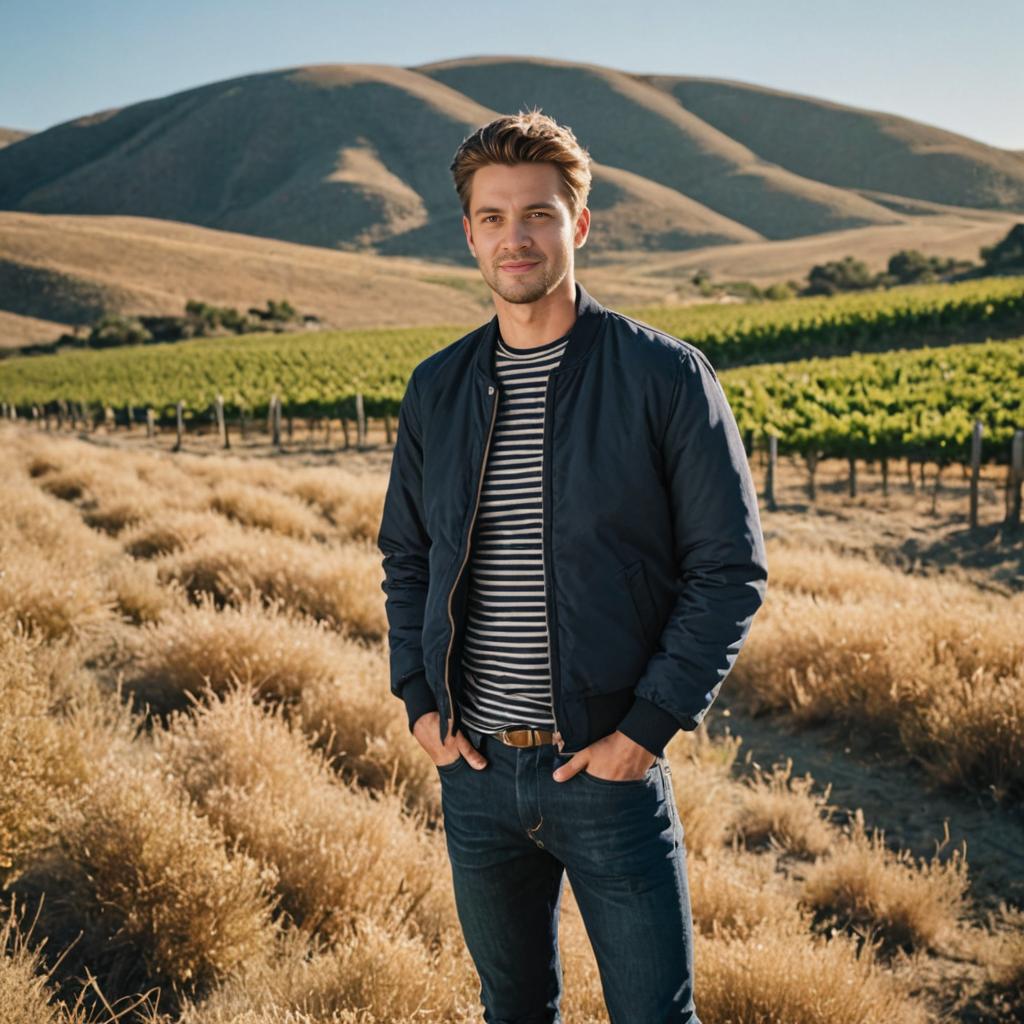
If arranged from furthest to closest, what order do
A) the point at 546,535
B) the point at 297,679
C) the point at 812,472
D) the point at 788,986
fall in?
the point at 812,472 < the point at 297,679 < the point at 788,986 < the point at 546,535

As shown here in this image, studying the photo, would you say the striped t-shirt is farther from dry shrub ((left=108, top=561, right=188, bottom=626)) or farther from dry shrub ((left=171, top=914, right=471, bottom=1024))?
dry shrub ((left=108, top=561, right=188, bottom=626))

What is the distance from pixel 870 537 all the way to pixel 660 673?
10.6 metres

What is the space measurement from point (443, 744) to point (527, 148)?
A: 126cm

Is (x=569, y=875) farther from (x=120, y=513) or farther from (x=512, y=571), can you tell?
(x=120, y=513)

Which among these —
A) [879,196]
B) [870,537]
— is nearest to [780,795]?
[870,537]

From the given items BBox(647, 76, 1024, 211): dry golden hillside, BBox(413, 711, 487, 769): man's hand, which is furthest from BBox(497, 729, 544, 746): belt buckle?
BBox(647, 76, 1024, 211): dry golden hillside

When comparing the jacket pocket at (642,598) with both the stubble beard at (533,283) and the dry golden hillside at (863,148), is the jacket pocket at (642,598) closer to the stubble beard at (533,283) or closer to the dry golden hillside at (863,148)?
the stubble beard at (533,283)

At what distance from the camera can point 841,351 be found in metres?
34.8

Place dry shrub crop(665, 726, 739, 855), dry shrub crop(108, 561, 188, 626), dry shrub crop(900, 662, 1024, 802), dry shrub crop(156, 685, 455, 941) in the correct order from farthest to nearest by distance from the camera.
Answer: dry shrub crop(108, 561, 188, 626), dry shrub crop(900, 662, 1024, 802), dry shrub crop(665, 726, 739, 855), dry shrub crop(156, 685, 455, 941)

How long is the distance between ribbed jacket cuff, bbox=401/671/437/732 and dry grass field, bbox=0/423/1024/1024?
82 cm

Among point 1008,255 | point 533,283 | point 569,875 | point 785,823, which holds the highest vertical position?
point 1008,255

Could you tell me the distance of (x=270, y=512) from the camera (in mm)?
9992

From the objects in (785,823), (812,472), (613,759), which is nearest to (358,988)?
(613,759)

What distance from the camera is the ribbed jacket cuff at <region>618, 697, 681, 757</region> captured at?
1.82 meters
